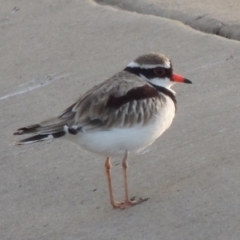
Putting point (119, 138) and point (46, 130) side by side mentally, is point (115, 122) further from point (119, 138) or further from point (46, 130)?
point (46, 130)

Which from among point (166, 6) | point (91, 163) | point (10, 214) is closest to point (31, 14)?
point (166, 6)

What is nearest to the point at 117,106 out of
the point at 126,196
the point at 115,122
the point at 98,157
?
the point at 115,122

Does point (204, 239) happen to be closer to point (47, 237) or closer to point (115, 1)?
point (47, 237)

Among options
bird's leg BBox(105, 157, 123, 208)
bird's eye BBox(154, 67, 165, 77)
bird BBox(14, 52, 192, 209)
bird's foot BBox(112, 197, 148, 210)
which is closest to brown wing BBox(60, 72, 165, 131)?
bird BBox(14, 52, 192, 209)

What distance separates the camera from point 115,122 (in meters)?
4.87

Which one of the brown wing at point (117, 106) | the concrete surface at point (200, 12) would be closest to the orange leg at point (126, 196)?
the brown wing at point (117, 106)

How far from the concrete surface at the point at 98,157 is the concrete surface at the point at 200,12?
0.39 feet

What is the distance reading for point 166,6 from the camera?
24.8 feet

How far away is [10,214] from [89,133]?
708mm

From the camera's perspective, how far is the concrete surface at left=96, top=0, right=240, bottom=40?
6949mm

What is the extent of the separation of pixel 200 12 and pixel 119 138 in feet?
9.02

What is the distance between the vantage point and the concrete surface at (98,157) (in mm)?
4703

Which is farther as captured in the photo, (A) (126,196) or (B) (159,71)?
(B) (159,71)

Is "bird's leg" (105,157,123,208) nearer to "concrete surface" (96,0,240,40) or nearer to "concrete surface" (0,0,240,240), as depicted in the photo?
"concrete surface" (0,0,240,240)
